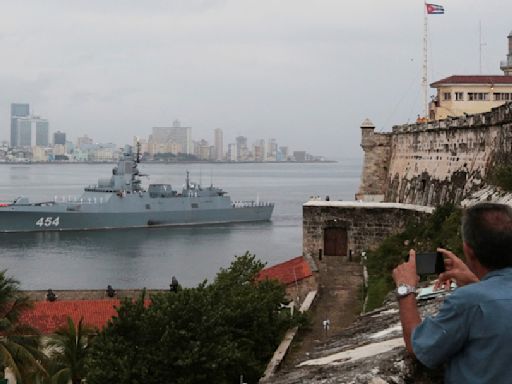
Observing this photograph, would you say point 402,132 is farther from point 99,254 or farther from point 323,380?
point 99,254

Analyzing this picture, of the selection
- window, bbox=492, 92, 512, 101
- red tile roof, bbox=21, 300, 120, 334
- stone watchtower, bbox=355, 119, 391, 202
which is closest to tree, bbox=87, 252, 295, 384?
red tile roof, bbox=21, 300, 120, 334

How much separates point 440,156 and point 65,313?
972cm

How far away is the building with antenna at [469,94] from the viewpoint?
27969 mm

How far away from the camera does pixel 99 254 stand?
42281 mm

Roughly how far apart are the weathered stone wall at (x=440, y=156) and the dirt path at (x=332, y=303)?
2851mm

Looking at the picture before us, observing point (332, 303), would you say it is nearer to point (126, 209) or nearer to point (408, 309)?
point (408, 309)

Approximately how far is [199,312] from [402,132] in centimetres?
1550

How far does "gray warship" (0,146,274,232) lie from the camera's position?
53.9m

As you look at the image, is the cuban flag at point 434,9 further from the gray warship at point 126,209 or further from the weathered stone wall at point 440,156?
the gray warship at point 126,209

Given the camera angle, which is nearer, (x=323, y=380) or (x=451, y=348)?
(x=451, y=348)

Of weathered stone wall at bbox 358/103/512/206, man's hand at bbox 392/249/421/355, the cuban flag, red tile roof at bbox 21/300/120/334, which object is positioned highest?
the cuban flag

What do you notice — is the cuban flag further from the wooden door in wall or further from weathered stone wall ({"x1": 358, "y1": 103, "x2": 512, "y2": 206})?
the wooden door in wall

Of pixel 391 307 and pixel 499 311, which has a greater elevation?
pixel 499 311

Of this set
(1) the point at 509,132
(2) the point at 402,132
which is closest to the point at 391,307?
(1) the point at 509,132
